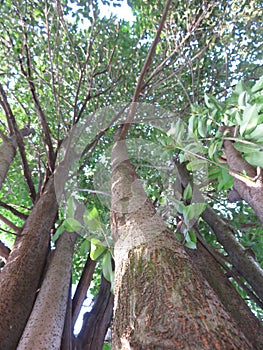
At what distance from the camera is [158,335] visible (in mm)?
430

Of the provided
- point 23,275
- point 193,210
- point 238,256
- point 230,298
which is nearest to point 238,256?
point 238,256

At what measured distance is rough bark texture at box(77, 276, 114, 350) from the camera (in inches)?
58.6

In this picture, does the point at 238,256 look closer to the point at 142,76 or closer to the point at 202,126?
the point at 202,126

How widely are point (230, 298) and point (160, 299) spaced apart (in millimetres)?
845

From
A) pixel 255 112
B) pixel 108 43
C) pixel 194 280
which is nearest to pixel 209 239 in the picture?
pixel 255 112

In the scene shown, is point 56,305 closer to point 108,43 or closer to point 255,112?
point 255,112

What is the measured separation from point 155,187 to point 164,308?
1037mm

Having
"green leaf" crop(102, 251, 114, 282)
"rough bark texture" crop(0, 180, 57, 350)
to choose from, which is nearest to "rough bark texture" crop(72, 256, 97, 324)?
"rough bark texture" crop(0, 180, 57, 350)

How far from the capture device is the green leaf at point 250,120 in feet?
2.71

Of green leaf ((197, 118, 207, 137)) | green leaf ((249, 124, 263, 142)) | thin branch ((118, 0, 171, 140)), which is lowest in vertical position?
green leaf ((249, 124, 263, 142))

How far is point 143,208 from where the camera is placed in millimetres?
888

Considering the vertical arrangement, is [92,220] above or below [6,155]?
below

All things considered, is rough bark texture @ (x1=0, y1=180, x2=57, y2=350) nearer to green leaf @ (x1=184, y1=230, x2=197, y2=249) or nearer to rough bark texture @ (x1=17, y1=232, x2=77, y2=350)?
rough bark texture @ (x1=17, y1=232, x2=77, y2=350)

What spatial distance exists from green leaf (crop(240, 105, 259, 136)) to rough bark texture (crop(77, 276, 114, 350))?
1289 millimetres
